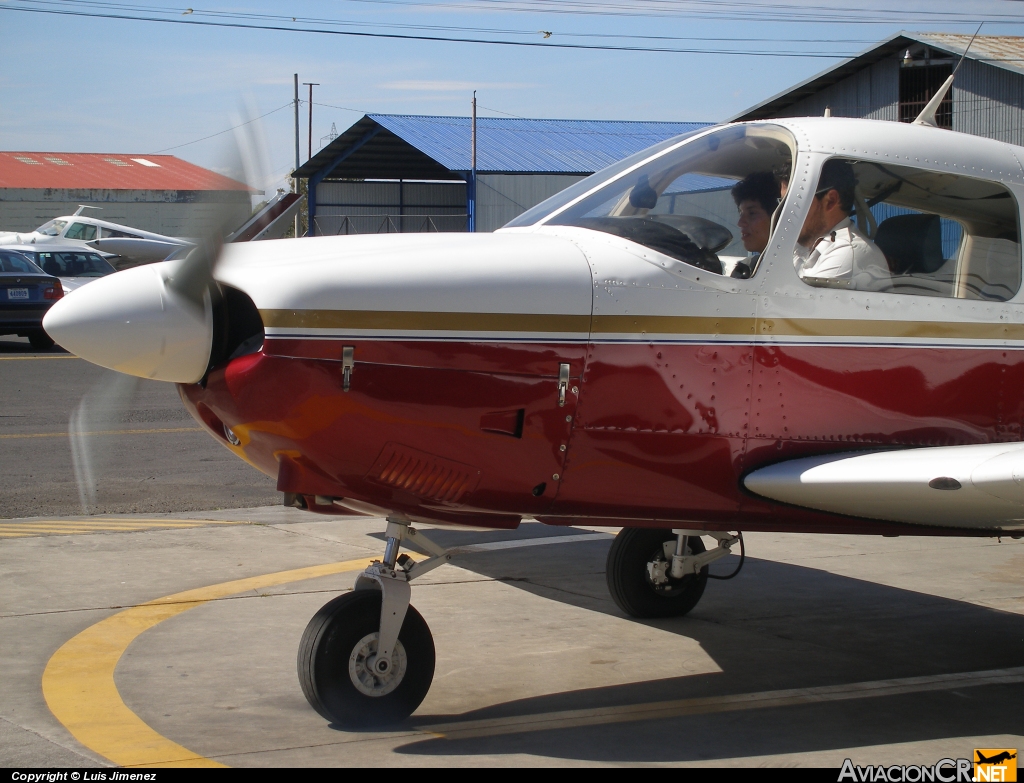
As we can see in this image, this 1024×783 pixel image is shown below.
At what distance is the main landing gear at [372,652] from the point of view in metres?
4.20

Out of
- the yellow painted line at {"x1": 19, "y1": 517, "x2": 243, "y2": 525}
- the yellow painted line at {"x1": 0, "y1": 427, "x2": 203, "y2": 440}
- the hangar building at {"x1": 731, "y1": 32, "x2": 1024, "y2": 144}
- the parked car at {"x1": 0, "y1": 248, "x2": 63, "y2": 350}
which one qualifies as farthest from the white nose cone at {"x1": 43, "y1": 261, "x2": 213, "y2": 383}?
the hangar building at {"x1": 731, "y1": 32, "x2": 1024, "y2": 144}

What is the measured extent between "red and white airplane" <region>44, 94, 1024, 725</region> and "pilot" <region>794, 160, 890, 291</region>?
0.04 meters

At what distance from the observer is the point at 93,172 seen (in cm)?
5091

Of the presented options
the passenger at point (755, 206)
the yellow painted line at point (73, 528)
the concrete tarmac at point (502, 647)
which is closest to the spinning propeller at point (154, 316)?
the concrete tarmac at point (502, 647)

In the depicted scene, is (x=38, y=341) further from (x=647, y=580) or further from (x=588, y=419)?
(x=588, y=419)

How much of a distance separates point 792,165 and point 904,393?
1.05 metres

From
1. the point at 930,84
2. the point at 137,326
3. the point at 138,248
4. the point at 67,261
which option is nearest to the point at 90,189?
the point at 67,261

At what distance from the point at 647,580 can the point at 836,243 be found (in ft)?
7.42

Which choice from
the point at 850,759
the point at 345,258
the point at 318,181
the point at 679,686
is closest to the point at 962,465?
the point at 850,759

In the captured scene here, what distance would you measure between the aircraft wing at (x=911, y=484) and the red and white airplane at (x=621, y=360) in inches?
0.5

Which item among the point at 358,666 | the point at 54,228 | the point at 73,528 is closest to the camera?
the point at 358,666

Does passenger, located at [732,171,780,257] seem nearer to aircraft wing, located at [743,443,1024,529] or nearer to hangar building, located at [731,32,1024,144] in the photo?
aircraft wing, located at [743,443,1024,529]

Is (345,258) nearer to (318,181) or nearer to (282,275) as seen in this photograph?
(282,275)

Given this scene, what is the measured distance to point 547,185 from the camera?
37.3 metres
